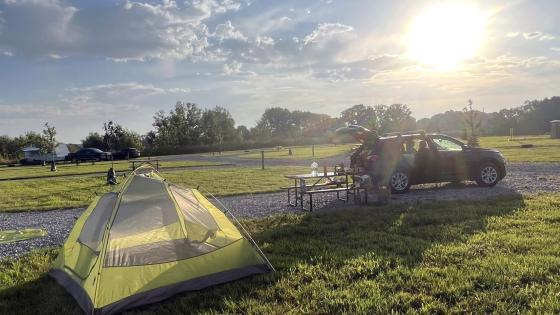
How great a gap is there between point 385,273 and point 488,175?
816 centimetres

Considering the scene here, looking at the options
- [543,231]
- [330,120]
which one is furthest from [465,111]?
[330,120]

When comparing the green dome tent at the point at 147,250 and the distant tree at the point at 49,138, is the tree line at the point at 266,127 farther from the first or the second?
the green dome tent at the point at 147,250

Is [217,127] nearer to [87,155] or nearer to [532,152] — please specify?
[87,155]

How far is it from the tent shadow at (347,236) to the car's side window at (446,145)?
2.51 meters

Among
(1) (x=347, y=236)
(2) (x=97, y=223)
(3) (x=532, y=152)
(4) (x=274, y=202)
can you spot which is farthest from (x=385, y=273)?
(3) (x=532, y=152)

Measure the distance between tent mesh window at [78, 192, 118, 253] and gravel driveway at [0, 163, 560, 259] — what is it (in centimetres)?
227

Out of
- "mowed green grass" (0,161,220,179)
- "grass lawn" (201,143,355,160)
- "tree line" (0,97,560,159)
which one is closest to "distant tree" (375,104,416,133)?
"tree line" (0,97,560,159)

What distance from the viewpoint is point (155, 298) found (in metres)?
4.79

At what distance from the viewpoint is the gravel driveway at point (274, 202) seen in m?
8.86

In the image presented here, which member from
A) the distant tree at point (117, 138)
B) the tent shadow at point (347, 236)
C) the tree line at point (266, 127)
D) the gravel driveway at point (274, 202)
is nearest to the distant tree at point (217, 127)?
the tree line at point (266, 127)

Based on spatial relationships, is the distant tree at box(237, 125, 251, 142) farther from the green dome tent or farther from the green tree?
the green dome tent

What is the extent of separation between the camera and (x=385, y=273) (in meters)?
5.23

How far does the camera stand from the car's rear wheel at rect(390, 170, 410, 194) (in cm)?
1141

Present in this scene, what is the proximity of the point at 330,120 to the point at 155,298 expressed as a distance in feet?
366
